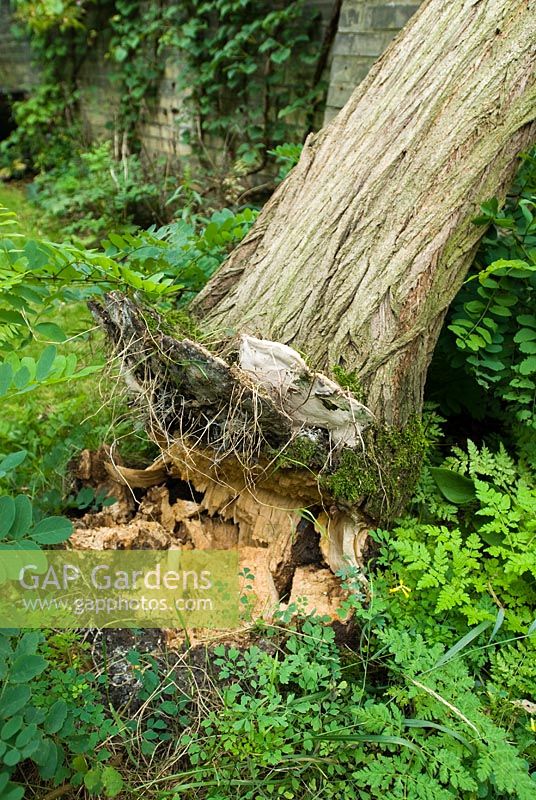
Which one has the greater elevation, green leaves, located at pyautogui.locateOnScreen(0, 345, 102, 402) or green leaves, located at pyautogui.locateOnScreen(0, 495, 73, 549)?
green leaves, located at pyautogui.locateOnScreen(0, 345, 102, 402)

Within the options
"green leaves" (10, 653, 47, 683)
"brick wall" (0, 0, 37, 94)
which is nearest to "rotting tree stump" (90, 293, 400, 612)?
"green leaves" (10, 653, 47, 683)

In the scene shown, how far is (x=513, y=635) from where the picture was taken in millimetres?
1896

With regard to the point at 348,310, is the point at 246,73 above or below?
above

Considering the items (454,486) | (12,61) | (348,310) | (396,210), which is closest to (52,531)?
(348,310)

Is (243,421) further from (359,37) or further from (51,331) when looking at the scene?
(359,37)

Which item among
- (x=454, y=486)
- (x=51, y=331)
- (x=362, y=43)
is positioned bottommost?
(x=454, y=486)

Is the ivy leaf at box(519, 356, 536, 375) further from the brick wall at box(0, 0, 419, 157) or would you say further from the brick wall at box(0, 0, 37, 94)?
the brick wall at box(0, 0, 37, 94)

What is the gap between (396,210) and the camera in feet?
7.25

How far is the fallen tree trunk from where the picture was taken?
1.97m

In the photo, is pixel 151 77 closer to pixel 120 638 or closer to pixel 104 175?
pixel 104 175

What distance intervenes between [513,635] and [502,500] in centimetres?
40

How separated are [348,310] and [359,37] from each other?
306 cm

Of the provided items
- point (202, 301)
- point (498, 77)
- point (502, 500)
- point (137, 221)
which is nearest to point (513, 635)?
point (502, 500)

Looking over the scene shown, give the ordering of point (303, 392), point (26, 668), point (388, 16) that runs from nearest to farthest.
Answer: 1. point (26, 668)
2. point (303, 392)
3. point (388, 16)
